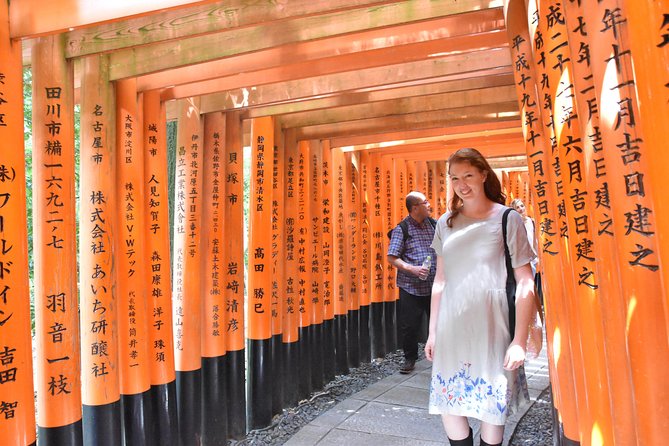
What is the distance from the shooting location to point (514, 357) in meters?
2.30

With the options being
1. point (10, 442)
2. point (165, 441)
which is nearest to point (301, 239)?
point (165, 441)

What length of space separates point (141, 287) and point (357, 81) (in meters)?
2.08

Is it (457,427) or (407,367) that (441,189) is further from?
(457,427)

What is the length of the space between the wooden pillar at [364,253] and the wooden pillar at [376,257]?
0.26 feet

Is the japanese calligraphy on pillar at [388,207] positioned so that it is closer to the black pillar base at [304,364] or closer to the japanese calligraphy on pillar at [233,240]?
the black pillar base at [304,364]

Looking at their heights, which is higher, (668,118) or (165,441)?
(668,118)

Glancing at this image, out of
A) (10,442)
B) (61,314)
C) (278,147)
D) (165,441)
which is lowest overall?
(165,441)

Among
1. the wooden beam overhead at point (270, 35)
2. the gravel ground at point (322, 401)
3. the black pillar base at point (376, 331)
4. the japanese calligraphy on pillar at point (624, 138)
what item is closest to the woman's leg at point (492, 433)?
the japanese calligraphy on pillar at point (624, 138)

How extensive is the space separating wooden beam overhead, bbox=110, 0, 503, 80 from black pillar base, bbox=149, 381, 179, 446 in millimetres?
2085

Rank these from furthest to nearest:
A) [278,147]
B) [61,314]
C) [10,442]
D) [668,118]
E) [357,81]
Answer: [278,147], [357,81], [61,314], [10,442], [668,118]

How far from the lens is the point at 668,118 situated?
3.58 ft

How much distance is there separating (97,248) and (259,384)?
6.88 ft

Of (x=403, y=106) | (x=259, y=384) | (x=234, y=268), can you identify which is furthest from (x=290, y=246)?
(x=403, y=106)

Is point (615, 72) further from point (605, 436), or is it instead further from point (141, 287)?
point (141, 287)
